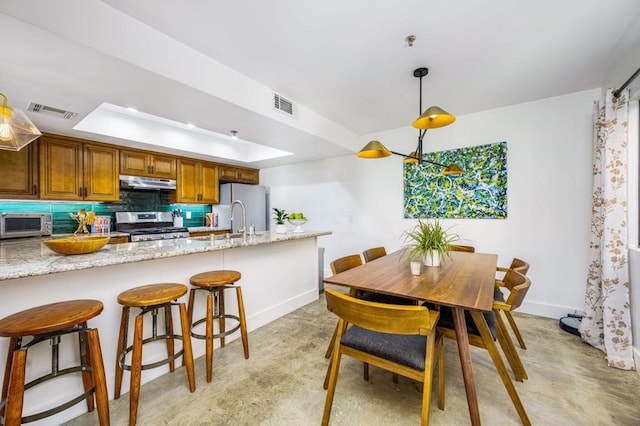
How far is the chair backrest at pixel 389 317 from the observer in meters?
1.15

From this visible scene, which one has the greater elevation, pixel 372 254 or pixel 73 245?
pixel 73 245

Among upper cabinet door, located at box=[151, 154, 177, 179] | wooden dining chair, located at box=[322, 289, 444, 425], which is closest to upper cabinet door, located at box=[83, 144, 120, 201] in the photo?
upper cabinet door, located at box=[151, 154, 177, 179]

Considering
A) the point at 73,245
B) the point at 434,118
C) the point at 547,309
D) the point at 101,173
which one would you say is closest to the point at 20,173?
the point at 101,173

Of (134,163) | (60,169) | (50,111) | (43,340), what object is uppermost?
(50,111)

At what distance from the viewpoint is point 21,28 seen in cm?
141

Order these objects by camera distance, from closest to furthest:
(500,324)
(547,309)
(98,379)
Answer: (98,379) < (500,324) < (547,309)

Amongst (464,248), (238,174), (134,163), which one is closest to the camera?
(464,248)

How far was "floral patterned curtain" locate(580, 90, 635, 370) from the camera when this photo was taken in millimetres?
2043

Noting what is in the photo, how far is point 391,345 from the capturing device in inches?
54.4

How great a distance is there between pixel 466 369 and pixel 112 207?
191 inches

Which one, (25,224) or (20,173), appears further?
(25,224)

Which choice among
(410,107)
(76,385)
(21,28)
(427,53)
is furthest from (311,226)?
(21,28)

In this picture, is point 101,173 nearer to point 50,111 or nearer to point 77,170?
point 77,170

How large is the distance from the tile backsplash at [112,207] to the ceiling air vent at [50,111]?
1.56 m
